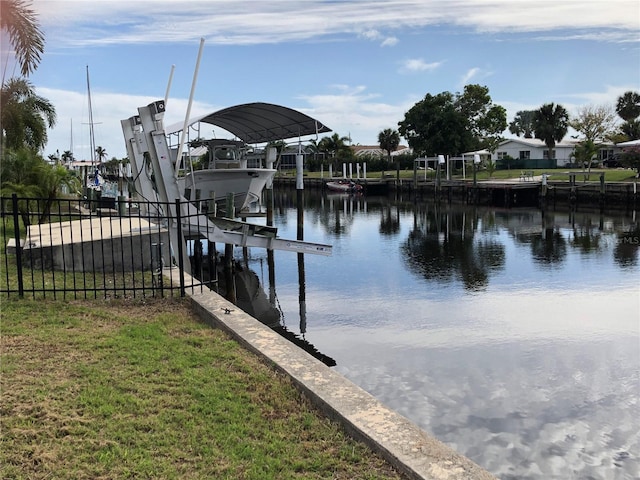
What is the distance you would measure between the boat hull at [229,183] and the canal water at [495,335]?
2526 millimetres

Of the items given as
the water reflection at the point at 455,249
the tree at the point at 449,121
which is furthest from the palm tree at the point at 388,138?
the water reflection at the point at 455,249

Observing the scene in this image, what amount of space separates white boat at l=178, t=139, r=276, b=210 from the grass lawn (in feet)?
39.6

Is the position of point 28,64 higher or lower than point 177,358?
higher

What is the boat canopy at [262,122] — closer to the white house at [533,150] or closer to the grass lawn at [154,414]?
the grass lawn at [154,414]

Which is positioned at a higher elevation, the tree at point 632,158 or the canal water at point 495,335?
the tree at point 632,158

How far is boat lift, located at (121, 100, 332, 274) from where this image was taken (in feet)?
44.8

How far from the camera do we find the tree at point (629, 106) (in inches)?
2889

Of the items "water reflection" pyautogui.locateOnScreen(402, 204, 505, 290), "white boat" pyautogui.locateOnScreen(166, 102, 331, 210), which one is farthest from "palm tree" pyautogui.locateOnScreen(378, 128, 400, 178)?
"white boat" pyautogui.locateOnScreen(166, 102, 331, 210)

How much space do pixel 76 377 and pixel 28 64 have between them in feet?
53.5

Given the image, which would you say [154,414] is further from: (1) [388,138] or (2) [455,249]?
(1) [388,138]

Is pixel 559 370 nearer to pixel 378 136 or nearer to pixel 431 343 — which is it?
pixel 431 343

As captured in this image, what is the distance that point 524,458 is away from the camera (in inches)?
270

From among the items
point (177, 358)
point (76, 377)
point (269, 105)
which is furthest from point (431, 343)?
point (269, 105)

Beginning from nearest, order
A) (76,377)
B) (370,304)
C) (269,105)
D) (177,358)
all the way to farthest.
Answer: (76,377) → (177,358) → (370,304) → (269,105)
